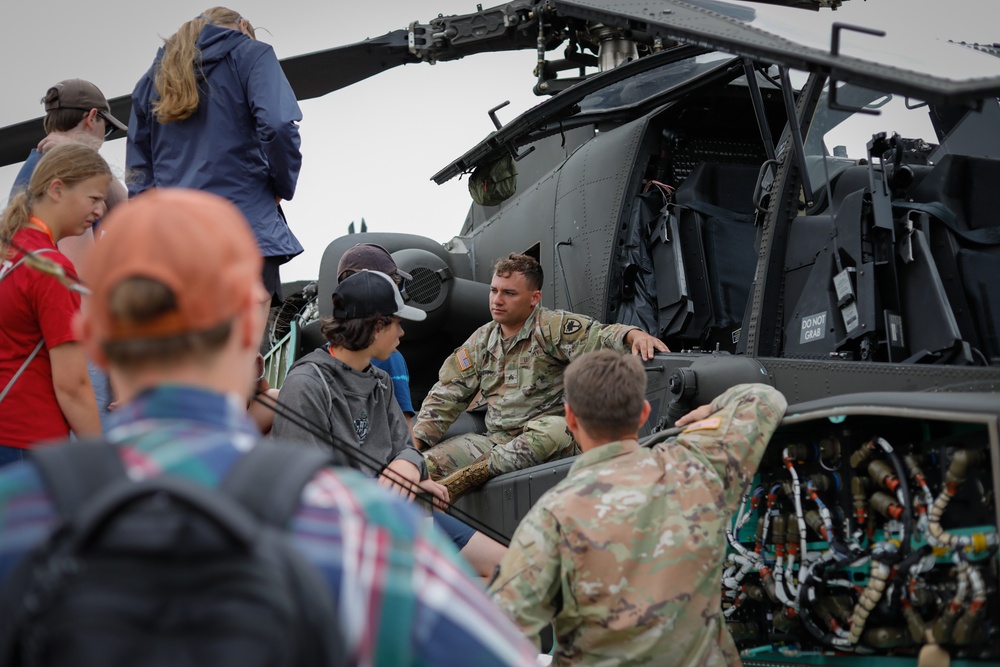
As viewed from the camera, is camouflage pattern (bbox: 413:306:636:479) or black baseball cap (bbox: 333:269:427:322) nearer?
black baseball cap (bbox: 333:269:427:322)

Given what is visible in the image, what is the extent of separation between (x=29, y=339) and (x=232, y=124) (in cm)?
138

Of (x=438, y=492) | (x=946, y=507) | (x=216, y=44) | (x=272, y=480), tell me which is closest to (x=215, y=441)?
(x=272, y=480)

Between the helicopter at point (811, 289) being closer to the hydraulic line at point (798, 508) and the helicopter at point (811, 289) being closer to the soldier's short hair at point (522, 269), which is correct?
the hydraulic line at point (798, 508)

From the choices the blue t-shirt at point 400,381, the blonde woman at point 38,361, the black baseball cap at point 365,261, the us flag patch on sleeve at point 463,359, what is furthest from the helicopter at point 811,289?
the blonde woman at point 38,361

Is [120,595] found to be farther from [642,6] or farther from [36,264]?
[642,6]

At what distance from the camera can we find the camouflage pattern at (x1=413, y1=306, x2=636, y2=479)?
5.91 m

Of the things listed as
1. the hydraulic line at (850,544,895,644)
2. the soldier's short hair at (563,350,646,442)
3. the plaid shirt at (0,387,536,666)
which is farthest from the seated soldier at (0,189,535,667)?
the hydraulic line at (850,544,895,644)

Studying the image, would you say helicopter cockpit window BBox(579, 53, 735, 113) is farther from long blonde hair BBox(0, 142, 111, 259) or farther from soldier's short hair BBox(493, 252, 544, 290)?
long blonde hair BBox(0, 142, 111, 259)

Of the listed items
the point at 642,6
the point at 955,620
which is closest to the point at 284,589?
the point at 955,620

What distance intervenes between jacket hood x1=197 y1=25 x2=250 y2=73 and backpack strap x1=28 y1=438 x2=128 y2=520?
3379 millimetres

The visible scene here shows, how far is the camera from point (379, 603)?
119 centimetres

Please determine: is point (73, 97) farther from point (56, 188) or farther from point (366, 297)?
point (366, 297)

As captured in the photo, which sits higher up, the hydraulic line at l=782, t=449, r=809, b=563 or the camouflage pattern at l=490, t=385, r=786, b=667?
the camouflage pattern at l=490, t=385, r=786, b=667

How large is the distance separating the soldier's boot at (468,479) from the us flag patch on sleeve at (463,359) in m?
0.82
